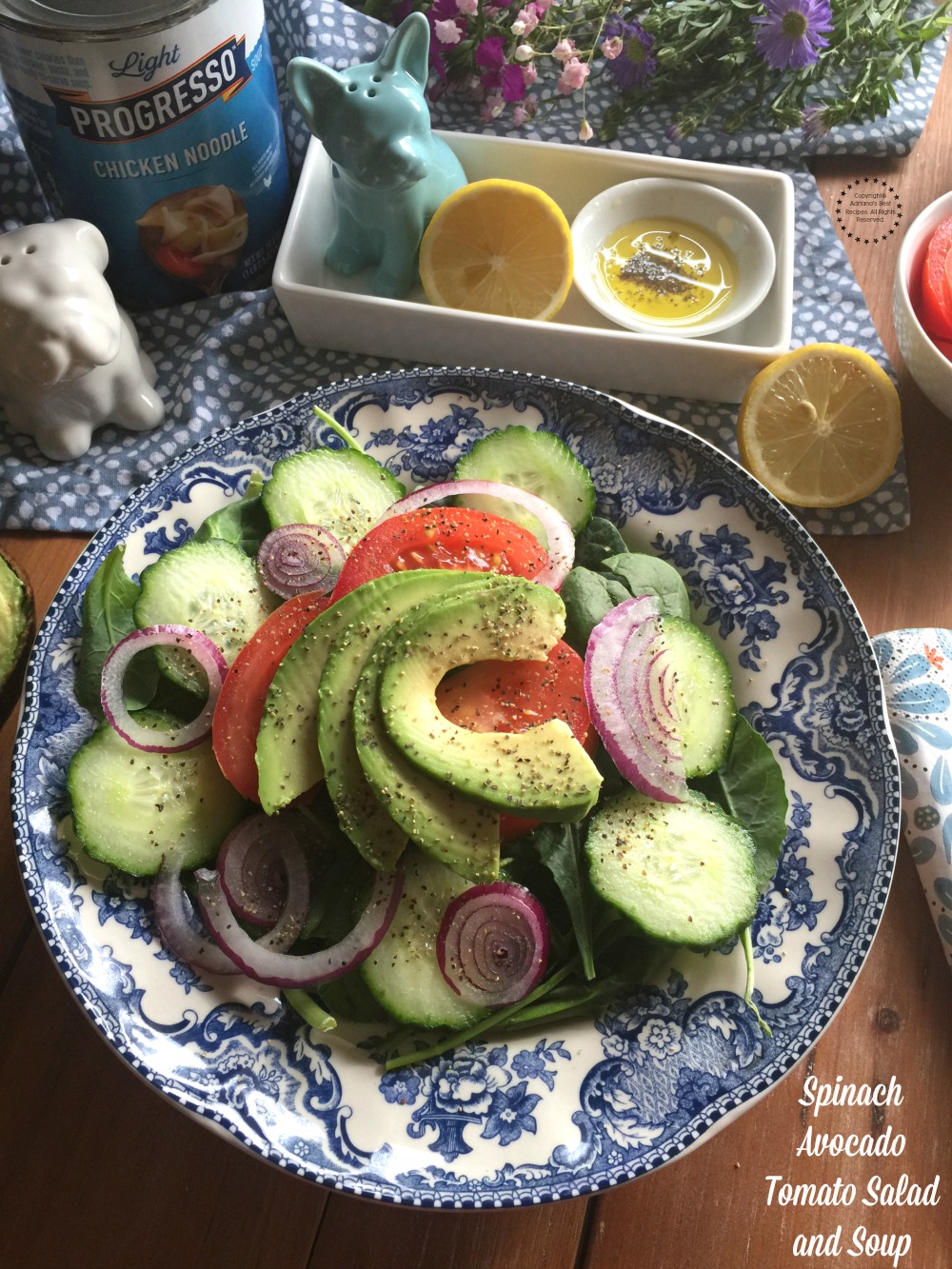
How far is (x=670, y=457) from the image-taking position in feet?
4.71

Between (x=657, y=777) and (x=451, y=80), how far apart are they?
154 cm

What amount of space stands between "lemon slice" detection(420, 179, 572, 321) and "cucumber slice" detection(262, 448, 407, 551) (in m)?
Result: 0.45

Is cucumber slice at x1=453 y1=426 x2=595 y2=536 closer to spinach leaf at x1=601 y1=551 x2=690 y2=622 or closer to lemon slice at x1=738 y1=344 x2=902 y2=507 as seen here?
spinach leaf at x1=601 y1=551 x2=690 y2=622

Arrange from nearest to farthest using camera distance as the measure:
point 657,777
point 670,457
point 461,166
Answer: point 657,777 < point 670,457 < point 461,166

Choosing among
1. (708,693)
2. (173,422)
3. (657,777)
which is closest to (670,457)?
(708,693)

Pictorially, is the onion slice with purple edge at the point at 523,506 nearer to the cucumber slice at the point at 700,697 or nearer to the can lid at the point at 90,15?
the cucumber slice at the point at 700,697

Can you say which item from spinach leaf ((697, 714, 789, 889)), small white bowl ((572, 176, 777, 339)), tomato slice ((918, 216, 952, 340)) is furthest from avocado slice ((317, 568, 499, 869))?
tomato slice ((918, 216, 952, 340))

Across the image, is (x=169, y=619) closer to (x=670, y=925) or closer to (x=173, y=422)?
(x=173, y=422)

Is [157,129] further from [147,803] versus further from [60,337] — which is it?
[147,803]

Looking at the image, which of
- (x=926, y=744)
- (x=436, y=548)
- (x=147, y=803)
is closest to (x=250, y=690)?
(x=147, y=803)

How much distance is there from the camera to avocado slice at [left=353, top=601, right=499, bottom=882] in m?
1.06

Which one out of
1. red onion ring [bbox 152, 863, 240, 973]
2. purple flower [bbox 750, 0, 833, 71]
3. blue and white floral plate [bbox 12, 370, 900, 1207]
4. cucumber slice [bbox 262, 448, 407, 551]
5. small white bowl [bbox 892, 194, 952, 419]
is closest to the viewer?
blue and white floral plate [bbox 12, 370, 900, 1207]

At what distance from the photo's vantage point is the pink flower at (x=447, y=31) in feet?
6.10

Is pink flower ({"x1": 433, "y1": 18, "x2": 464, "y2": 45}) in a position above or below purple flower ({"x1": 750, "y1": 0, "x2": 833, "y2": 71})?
above
